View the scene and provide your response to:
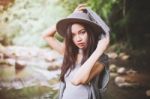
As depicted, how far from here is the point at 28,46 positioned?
2242mm

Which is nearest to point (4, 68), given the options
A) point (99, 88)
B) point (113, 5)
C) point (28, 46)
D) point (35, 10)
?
point (28, 46)

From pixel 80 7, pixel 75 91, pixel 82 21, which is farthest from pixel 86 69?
pixel 80 7

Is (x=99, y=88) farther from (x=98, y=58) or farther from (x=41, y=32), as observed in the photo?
(x=41, y=32)

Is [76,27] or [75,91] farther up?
[76,27]

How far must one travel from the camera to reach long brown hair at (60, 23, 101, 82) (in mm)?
1966

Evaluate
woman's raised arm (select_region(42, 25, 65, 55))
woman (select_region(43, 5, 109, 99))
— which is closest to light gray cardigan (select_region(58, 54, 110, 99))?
woman (select_region(43, 5, 109, 99))

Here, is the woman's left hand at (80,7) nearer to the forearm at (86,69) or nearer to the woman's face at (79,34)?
the woman's face at (79,34)

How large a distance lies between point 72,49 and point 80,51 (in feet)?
0.15

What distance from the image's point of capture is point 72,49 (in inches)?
80.2

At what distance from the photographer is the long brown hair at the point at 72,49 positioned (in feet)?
6.45

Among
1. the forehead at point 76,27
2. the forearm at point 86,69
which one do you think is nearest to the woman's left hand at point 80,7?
the forehead at point 76,27

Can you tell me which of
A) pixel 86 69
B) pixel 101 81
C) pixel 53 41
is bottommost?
pixel 101 81

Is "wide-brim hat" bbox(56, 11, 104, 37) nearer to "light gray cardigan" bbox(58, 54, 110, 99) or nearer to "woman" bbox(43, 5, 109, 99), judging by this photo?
"woman" bbox(43, 5, 109, 99)

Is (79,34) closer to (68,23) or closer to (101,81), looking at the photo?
(68,23)
